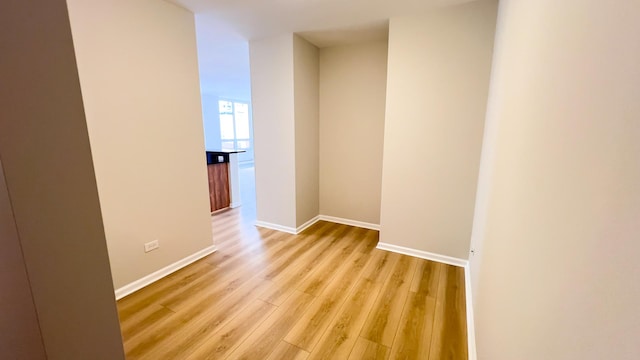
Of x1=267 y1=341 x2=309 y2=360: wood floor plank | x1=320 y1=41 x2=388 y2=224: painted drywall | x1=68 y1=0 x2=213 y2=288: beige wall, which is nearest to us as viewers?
x1=267 y1=341 x2=309 y2=360: wood floor plank

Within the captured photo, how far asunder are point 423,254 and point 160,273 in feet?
9.09

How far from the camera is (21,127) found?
0.59 metres

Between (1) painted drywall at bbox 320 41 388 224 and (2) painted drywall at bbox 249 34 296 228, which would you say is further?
(1) painted drywall at bbox 320 41 388 224

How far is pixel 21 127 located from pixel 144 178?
194 cm

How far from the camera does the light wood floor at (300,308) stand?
172 centimetres

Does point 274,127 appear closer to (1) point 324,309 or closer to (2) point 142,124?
(2) point 142,124

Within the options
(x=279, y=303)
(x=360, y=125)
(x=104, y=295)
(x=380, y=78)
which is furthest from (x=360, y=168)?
(x=104, y=295)

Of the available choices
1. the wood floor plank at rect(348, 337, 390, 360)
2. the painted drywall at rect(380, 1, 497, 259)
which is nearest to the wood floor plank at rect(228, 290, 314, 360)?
the wood floor plank at rect(348, 337, 390, 360)

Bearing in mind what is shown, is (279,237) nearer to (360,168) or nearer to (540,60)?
(360,168)

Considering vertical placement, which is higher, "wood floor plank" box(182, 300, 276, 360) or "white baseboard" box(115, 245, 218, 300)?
"white baseboard" box(115, 245, 218, 300)

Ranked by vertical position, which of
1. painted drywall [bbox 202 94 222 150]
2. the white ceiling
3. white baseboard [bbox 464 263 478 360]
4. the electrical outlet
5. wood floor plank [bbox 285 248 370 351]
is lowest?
wood floor plank [bbox 285 248 370 351]

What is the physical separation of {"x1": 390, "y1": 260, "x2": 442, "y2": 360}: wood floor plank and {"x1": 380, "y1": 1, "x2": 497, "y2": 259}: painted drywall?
508mm

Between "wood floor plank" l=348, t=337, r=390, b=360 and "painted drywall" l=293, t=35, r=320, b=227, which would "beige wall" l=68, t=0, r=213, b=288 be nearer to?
"painted drywall" l=293, t=35, r=320, b=227

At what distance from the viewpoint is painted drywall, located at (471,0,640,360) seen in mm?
348
